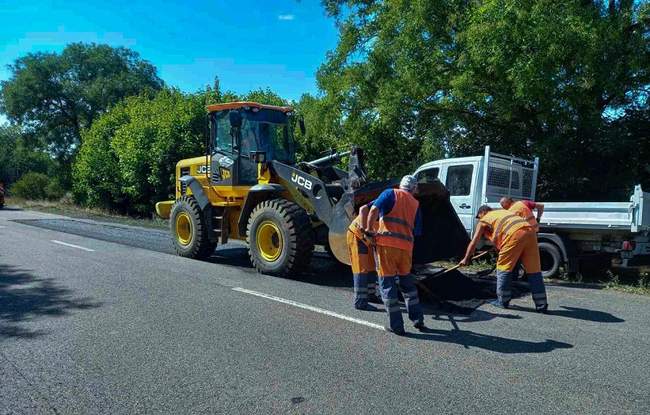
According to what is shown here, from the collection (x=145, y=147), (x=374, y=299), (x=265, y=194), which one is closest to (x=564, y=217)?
(x=374, y=299)

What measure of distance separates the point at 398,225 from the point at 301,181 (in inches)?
132

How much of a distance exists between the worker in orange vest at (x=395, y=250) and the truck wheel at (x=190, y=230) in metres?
5.54

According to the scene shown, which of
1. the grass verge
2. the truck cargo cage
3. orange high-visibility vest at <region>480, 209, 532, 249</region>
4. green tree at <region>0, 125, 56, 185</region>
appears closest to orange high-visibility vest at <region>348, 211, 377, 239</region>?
orange high-visibility vest at <region>480, 209, 532, 249</region>

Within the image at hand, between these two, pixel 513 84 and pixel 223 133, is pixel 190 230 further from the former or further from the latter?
pixel 513 84

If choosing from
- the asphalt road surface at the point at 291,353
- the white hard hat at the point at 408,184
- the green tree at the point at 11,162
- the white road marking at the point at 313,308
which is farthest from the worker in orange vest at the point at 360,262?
the green tree at the point at 11,162

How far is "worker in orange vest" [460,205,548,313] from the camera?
6.53 meters

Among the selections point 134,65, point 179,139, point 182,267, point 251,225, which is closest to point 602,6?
point 251,225

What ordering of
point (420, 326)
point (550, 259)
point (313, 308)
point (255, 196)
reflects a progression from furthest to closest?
point (255, 196)
point (550, 259)
point (313, 308)
point (420, 326)

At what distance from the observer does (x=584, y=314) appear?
645 cm

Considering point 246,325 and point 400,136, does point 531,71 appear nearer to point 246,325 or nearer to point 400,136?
point 400,136

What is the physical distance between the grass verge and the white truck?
1168 centimetres

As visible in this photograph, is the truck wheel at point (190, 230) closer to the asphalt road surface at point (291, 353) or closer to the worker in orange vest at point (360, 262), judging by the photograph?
the asphalt road surface at point (291, 353)

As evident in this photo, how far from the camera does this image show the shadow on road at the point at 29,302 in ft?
18.1

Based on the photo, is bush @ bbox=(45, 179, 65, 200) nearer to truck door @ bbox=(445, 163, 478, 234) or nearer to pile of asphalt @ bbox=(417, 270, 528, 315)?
truck door @ bbox=(445, 163, 478, 234)
